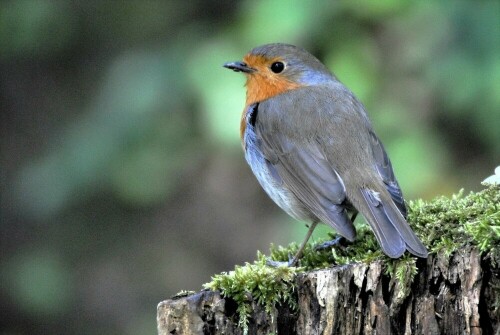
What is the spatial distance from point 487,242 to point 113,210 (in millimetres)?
5938

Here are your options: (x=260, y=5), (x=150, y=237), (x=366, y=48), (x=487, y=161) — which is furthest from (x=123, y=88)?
(x=487, y=161)

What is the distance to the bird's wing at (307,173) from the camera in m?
4.07

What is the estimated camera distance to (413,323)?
315cm

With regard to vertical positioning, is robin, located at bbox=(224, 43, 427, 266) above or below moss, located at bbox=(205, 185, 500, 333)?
above

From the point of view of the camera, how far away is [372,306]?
320 centimetres

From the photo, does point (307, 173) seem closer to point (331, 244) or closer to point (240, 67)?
point (331, 244)

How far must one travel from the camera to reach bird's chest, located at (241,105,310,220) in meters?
4.49

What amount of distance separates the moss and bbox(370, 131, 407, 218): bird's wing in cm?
11

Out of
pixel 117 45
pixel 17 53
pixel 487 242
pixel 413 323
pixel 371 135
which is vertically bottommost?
pixel 413 323

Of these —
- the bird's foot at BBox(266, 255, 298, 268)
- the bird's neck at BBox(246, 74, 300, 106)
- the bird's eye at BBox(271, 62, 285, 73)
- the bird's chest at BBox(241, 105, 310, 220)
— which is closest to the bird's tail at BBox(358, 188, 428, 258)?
the bird's foot at BBox(266, 255, 298, 268)

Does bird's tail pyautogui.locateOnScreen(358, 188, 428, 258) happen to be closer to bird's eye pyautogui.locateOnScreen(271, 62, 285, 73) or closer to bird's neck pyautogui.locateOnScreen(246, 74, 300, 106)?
bird's neck pyautogui.locateOnScreen(246, 74, 300, 106)

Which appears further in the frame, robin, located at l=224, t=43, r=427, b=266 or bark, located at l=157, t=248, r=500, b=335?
robin, located at l=224, t=43, r=427, b=266

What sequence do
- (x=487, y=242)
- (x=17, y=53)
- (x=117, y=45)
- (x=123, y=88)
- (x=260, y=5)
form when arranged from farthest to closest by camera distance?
(x=117, y=45), (x=17, y=53), (x=123, y=88), (x=260, y=5), (x=487, y=242)

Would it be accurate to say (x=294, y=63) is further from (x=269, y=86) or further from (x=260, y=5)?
(x=260, y=5)
